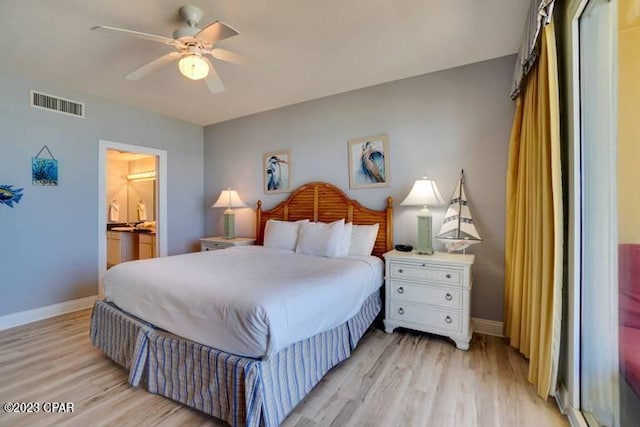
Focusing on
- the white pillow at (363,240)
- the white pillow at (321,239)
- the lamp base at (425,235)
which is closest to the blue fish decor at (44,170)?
the white pillow at (321,239)

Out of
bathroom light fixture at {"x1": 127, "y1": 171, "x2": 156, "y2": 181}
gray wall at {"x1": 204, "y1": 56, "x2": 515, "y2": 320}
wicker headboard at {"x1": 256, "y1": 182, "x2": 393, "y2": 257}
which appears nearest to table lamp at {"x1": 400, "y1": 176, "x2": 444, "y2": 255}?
gray wall at {"x1": 204, "y1": 56, "x2": 515, "y2": 320}

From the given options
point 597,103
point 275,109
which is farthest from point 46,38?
point 597,103

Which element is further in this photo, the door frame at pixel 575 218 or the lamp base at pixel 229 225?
the lamp base at pixel 229 225

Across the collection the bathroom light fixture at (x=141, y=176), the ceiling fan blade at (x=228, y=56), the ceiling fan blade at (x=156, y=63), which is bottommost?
the bathroom light fixture at (x=141, y=176)

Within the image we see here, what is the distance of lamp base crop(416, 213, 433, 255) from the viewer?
9.25 feet

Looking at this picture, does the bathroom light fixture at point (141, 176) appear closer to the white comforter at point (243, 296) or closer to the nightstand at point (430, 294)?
the white comforter at point (243, 296)

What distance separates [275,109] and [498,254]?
3.28 meters

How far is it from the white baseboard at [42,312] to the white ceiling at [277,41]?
98.9 inches

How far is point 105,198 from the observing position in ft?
12.4

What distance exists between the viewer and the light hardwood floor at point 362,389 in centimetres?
171

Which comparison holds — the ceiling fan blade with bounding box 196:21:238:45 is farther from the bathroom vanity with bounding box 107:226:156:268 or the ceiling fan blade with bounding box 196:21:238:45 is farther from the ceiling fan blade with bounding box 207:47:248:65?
the bathroom vanity with bounding box 107:226:156:268

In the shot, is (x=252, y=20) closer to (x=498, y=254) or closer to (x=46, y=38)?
(x=46, y=38)

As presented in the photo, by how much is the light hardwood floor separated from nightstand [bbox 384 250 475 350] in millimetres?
164

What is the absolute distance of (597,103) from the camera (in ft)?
4.99
